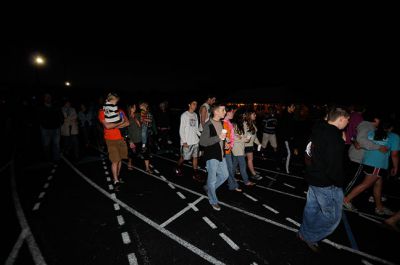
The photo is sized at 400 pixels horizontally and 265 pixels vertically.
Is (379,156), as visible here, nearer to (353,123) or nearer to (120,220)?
(353,123)

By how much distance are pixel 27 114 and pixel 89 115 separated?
48.9ft

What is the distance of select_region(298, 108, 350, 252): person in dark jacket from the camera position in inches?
120

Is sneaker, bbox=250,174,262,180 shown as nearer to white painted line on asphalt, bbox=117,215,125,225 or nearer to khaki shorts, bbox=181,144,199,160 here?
khaki shorts, bbox=181,144,199,160

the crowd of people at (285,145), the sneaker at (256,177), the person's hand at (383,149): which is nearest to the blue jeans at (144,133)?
the crowd of people at (285,145)

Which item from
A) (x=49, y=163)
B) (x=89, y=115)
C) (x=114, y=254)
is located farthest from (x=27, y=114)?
(x=114, y=254)

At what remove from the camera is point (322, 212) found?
3.28m

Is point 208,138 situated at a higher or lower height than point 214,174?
higher

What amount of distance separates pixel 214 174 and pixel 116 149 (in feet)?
9.08

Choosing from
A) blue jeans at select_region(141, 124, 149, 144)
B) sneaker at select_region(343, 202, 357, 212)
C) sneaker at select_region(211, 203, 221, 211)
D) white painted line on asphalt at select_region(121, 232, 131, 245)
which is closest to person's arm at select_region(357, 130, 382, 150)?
sneaker at select_region(343, 202, 357, 212)

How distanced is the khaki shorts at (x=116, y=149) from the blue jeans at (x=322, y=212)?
454 centimetres

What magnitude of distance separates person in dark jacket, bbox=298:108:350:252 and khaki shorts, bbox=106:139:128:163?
4486 millimetres

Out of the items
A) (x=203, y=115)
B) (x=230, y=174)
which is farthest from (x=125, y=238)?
(x=203, y=115)

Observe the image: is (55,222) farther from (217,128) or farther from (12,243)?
(217,128)

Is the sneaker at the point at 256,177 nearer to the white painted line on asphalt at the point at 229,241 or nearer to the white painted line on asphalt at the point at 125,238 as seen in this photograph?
the white painted line on asphalt at the point at 229,241
